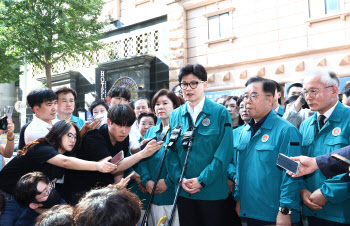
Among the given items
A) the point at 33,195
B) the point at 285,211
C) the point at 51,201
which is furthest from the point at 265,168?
the point at 33,195

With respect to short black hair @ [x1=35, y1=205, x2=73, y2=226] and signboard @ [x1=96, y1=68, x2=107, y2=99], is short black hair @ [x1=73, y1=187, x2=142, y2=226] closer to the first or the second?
short black hair @ [x1=35, y1=205, x2=73, y2=226]

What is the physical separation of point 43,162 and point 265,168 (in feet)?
6.55

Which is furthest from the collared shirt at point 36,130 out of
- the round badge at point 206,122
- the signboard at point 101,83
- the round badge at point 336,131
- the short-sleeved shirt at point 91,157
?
the signboard at point 101,83

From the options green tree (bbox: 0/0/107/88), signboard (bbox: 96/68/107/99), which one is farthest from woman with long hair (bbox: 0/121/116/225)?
signboard (bbox: 96/68/107/99)

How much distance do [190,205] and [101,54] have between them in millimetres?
12067

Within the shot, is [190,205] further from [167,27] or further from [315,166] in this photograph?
[167,27]

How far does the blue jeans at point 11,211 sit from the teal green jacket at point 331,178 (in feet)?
8.53

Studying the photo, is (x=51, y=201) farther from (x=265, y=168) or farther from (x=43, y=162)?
(x=265, y=168)

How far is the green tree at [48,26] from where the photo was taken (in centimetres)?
1184

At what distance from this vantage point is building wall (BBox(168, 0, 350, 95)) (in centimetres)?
814

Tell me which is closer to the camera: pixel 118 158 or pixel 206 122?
pixel 118 158

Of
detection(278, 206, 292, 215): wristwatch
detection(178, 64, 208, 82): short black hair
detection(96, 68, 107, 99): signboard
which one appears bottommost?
detection(278, 206, 292, 215): wristwatch

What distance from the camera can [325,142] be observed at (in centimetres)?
252

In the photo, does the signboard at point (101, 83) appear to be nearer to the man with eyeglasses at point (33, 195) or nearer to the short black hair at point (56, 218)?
the man with eyeglasses at point (33, 195)
